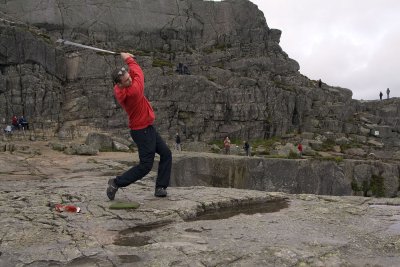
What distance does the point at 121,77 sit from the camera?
30.2 ft

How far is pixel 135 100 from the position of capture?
9523mm

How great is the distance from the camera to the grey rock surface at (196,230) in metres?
6.09

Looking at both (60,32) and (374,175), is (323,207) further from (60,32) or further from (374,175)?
(60,32)

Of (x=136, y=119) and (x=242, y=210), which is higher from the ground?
(x=136, y=119)

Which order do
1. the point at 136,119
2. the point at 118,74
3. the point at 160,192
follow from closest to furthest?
the point at 118,74 < the point at 136,119 < the point at 160,192

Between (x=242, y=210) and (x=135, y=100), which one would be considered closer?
(x=135, y=100)

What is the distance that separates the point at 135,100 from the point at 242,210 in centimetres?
362

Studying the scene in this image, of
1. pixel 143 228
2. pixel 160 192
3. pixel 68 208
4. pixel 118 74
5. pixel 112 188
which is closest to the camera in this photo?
pixel 143 228

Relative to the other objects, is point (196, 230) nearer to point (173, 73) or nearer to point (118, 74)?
point (118, 74)

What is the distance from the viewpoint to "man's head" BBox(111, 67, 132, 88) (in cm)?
915

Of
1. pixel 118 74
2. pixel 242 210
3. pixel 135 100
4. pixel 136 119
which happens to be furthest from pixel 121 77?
pixel 242 210

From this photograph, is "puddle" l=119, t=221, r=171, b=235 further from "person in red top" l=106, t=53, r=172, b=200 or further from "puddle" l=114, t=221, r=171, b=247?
"person in red top" l=106, t=53, r=172, b=200

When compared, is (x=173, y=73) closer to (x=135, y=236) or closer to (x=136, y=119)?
(x=136, y=119)

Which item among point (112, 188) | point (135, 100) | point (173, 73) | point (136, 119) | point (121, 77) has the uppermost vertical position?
point (173, 73)
